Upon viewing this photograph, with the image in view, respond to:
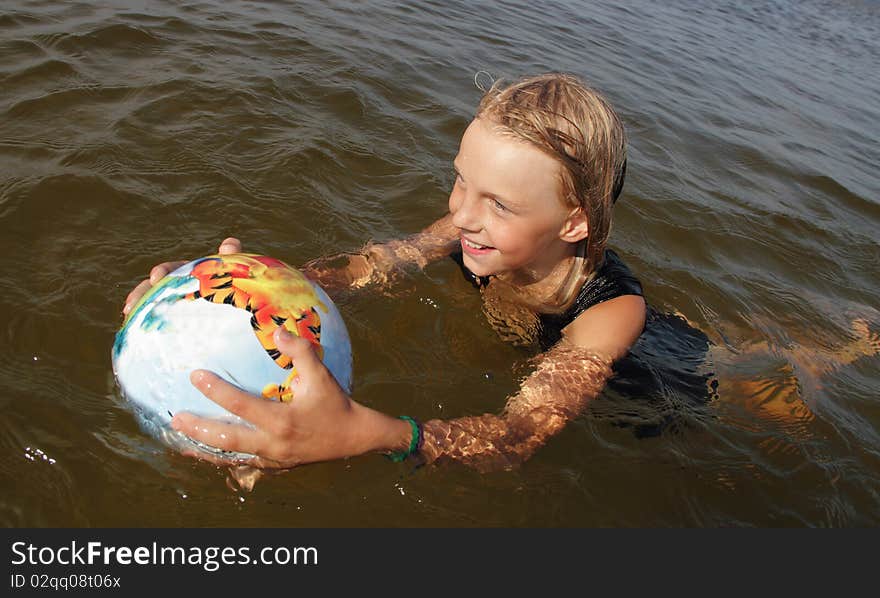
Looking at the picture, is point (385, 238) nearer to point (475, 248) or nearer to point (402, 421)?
point (475, 248)

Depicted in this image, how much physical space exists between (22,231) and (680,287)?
174 inches

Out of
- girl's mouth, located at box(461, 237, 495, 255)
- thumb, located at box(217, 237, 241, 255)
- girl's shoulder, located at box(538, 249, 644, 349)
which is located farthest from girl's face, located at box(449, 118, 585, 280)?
thumb, located at box(217, 237, 241, 255)

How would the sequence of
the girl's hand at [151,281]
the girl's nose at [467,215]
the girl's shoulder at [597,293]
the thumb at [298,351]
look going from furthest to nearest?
the girl's shoulder at [597,293] < the girl's nose at [467,215] < the girl's hand at [151,281] < the thumb at [298,351]

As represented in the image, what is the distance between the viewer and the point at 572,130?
3.06 metres

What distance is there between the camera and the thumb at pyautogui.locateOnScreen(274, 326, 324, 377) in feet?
7.43

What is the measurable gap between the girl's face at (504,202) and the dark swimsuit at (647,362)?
14.7 inches

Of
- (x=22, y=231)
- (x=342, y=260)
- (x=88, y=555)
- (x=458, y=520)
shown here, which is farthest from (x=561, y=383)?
(x=22, y=231)

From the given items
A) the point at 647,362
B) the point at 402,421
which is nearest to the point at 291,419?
the point at 402,421

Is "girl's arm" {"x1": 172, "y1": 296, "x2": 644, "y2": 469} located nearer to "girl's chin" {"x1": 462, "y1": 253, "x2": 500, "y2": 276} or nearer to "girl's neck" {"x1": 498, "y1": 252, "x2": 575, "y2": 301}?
"girl's neck" {"x1": 498, "y1": 252, "x2": 575, "y2": 301}

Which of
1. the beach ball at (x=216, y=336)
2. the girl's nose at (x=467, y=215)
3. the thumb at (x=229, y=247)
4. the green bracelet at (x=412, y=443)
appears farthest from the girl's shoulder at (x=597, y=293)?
the thumb at (x=229, y=247)

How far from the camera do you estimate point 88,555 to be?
2447 millimetres

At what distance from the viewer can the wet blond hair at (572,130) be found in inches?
119

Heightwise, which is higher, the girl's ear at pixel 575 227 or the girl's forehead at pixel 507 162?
the girl's forehead at pixel 507 162

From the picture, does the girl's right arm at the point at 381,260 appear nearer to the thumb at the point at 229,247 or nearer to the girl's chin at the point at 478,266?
the thumb at the point at 229,247
